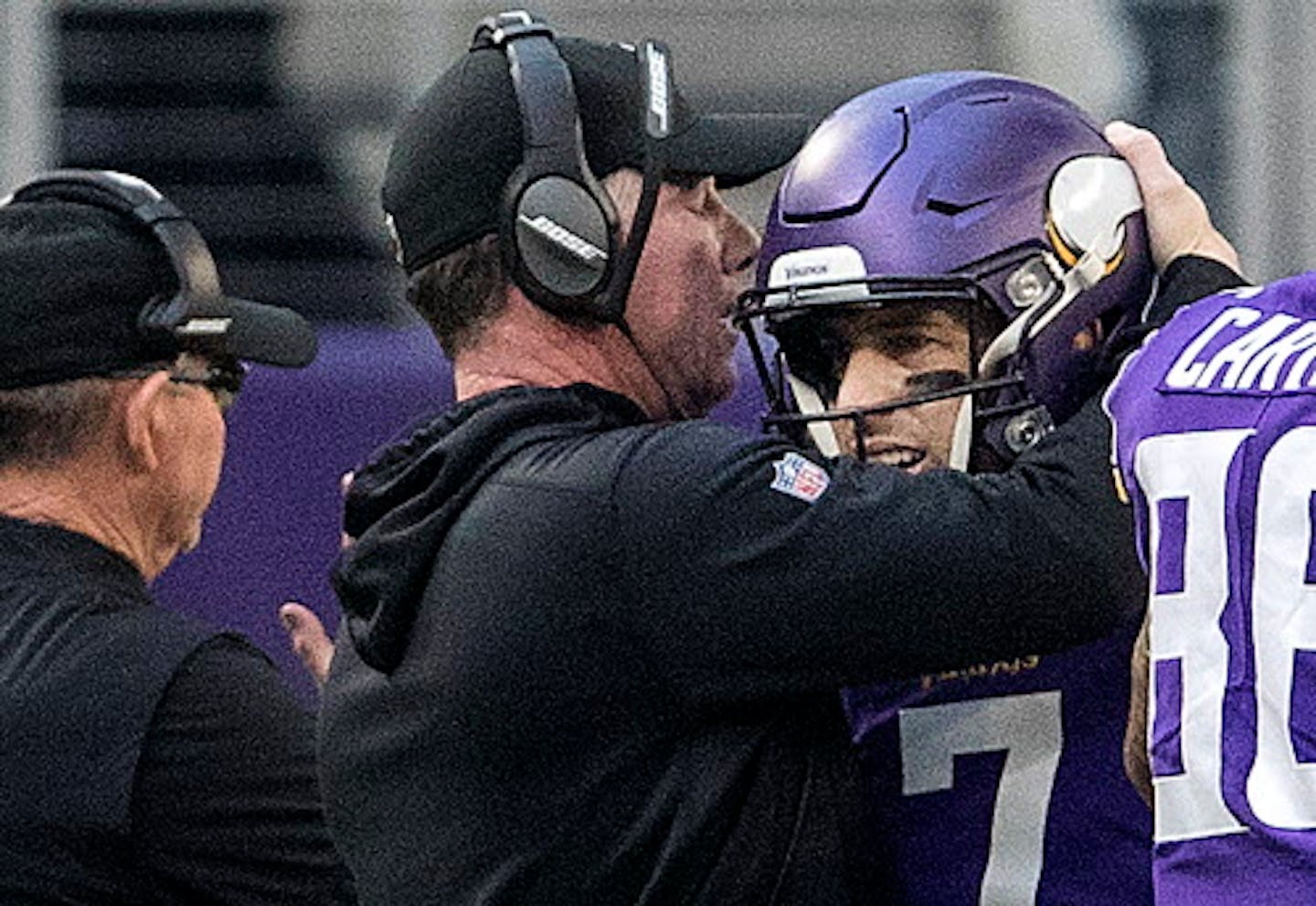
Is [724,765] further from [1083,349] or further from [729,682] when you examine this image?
[1083,349]

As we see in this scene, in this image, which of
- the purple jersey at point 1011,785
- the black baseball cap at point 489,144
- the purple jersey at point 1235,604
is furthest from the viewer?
the black baseball cap at point 489,144

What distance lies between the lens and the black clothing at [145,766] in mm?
3463

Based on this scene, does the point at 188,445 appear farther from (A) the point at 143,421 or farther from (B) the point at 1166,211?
(B) the point at 1166,211

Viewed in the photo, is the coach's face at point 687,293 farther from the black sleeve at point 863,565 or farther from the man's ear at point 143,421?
the man's ear at point 143,421

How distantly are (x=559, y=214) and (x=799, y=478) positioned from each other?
0.37m

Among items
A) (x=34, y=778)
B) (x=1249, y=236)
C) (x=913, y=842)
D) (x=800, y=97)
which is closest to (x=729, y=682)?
(x=913, y=842)

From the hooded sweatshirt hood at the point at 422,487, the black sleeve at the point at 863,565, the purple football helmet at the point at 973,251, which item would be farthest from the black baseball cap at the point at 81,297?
the black sleeve at the point at 863,565

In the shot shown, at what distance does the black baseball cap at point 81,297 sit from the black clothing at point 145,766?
0.30 meters

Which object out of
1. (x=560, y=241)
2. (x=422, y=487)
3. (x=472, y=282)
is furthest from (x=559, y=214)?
(x=422, y=487)

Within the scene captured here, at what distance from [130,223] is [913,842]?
1.45 meters

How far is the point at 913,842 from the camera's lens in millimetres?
2885

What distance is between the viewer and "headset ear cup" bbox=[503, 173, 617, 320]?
9.45 ft

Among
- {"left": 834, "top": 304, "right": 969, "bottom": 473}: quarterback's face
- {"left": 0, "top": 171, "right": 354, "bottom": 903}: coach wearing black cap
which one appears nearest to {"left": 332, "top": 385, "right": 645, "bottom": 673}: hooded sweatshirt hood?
{"left": 834, "top": 304, "right": 969, "bottom": 473}: quarterback's face

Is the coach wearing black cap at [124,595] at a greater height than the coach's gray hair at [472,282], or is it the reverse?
the coach's gray hair at [472,282]
